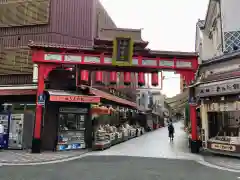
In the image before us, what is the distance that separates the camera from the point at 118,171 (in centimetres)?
921

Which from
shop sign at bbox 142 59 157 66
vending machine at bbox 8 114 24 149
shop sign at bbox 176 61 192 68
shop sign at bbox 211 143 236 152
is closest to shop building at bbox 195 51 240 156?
shop sign at bbox 211 143 236 152

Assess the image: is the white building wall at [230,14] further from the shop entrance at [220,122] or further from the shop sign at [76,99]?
the shop sign at [76,99]

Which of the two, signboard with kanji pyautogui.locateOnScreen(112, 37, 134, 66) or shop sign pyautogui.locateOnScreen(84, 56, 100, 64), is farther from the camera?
shop sign pyautogui.locateOnScreen(84, 56, 100, 64)

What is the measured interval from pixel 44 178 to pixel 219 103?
32.2ft

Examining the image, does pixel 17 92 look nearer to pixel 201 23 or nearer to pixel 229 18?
pixel 229 18

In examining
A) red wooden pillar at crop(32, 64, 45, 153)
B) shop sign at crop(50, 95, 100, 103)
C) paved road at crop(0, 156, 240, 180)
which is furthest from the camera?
shop sign at crop(50, 95, 100, 103)

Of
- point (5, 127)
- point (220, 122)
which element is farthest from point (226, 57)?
point (5, 127)

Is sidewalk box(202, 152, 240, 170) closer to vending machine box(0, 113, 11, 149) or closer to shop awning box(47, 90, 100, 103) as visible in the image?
shop awning box(47, 90, 100, 103)

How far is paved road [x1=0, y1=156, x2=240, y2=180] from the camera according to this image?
8.38m

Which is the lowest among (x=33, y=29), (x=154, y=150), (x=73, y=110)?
(x=154, y=150)

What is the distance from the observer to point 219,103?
13.5m

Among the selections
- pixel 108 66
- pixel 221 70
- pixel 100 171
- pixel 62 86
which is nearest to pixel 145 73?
pixel 108 66

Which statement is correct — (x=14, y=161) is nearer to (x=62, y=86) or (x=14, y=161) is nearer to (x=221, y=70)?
(x=62, y=86)

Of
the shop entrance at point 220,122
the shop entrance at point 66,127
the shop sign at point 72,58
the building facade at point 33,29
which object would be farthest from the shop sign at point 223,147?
the building facade at point 33,29
